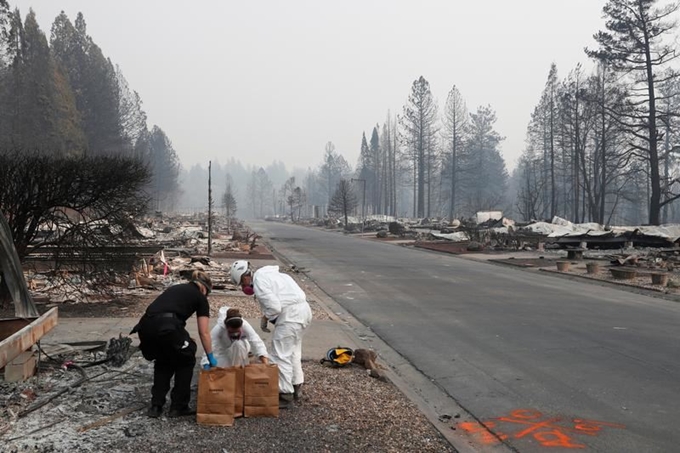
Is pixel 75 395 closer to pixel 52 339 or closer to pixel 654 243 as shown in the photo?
pixel 52 339

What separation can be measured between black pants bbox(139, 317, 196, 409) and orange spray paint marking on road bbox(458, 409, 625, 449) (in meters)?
2.68

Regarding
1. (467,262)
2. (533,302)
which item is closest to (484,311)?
(533,302)

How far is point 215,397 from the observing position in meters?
4.94

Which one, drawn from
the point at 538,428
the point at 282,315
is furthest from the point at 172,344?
the point at 538,428

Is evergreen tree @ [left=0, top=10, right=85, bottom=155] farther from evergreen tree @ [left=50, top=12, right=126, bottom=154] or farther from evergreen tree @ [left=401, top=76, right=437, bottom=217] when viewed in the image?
evergreen tree @ [left=401, top=76, right=437, bottom=217]

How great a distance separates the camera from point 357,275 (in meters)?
19.9

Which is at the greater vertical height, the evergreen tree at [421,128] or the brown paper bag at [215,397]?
the evergreen tree at [421,128]

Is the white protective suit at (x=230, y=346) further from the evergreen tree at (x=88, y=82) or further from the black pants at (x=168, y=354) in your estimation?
the evergreen tree at (x=88, y=82)

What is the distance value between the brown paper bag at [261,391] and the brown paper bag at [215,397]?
0.21 metres

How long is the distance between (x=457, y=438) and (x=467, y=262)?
22044 mm

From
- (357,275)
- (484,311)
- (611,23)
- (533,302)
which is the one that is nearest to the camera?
(484,311)

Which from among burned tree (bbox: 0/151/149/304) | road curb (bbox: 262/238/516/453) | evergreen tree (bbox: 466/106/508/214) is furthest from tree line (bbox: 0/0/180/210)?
evergreen tree (bbox: 466/106/508/214)

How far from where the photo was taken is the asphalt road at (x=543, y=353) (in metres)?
5.39

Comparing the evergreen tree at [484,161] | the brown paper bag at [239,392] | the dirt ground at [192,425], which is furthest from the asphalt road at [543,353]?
the evergreen tree at [484,161]
